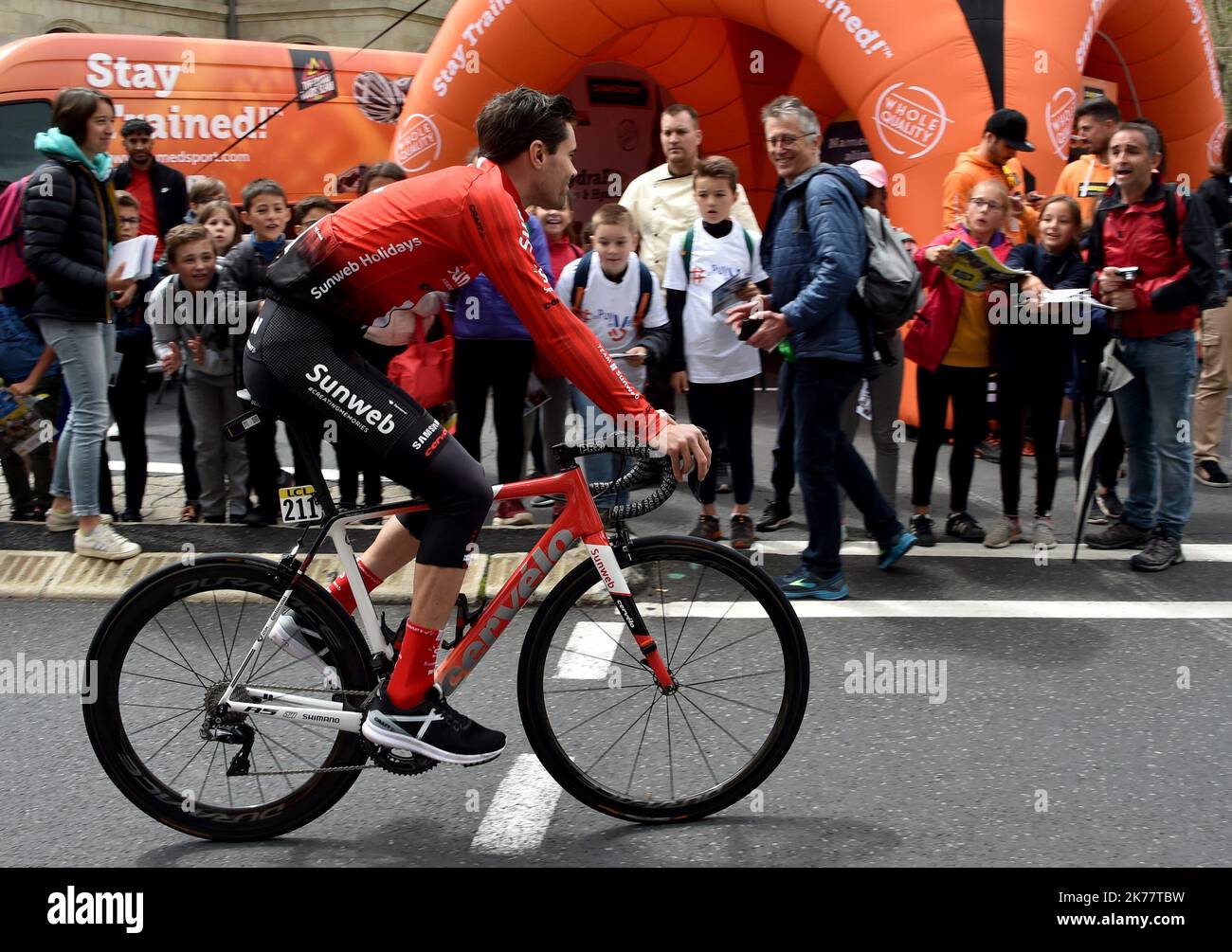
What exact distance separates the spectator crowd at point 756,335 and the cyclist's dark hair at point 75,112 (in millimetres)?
12

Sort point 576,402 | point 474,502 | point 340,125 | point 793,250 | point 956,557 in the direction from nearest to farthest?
point 474,502
point 793,250
point 956,557
point 576,402
point 340,125

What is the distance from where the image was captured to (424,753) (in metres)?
3.26

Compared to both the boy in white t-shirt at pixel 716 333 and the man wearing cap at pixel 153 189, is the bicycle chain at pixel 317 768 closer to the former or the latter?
the boy in white t-shirt at pixel 716 333

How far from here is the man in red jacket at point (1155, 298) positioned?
18.6 ft

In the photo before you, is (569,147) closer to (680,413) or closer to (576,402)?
(576,402)

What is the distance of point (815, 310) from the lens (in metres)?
5.15

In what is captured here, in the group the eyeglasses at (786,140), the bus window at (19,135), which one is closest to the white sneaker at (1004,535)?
the eyeglasses at (786,140)

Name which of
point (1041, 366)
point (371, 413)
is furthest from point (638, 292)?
point (371, 413)

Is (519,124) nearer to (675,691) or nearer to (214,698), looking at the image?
(675,691)

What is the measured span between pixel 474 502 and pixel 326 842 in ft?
3.30

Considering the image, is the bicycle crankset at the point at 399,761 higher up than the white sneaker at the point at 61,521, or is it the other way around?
the white sneaker at the point at 61,521

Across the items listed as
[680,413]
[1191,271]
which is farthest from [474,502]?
[680,413]

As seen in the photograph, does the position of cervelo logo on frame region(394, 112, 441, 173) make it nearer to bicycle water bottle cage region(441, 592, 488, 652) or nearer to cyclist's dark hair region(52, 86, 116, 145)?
cyclist's dark hair region(52, 86, 116, 145)

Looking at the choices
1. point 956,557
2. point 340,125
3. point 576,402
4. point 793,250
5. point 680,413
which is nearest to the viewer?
point 793,250
